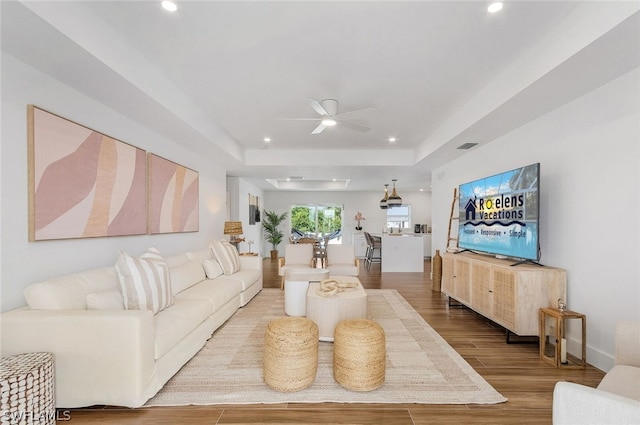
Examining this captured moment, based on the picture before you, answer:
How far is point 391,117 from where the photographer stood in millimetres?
4141

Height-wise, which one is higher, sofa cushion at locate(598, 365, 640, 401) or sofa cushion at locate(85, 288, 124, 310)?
sofa cushion at locate(85, 288, 124, 310)

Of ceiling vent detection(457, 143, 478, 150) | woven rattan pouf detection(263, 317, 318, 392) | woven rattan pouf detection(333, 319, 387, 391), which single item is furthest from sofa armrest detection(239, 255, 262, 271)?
ceiling vent detection(457, 143, 478, 150)

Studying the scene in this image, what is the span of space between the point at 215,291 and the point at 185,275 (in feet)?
1.42

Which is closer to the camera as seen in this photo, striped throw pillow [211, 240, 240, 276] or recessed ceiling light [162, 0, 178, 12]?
recessed ceiling light [162, 0, 178, 12]

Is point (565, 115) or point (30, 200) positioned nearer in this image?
point (30, 200)

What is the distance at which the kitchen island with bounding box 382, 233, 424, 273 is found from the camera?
7.39 m

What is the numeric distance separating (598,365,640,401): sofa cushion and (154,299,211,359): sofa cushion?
2.67 metres

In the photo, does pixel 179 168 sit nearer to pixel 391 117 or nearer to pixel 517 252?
pixel 391 117

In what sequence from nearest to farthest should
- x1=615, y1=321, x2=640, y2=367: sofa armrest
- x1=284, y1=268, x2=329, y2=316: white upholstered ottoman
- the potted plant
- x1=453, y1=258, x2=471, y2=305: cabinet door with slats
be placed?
1. x1=615, y1=321, x2=640, y2=367: sofa armrest
2. x1=284, y1=268, x2=329, y2=316: white upholstered ottoman
3. x1=453, y1=258, x2=471, y2=305: cabinet door with slats
4. the potted plant

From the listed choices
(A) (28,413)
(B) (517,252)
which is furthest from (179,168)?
(B) (517,252)

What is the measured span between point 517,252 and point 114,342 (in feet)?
12.3

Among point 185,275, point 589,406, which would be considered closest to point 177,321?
point 185,275

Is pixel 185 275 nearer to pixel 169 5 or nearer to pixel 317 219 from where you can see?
pixel 169 5

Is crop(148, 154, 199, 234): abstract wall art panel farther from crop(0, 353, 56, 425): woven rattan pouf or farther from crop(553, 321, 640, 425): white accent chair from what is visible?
crop(553, 321, 640, 425): white accent chair
